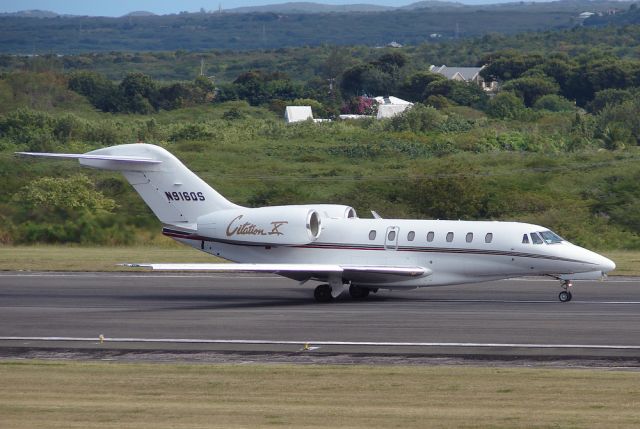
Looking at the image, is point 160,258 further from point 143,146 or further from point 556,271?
point 556,271

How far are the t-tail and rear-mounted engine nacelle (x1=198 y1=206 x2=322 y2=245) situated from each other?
0.59 m

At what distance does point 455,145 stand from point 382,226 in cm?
4600

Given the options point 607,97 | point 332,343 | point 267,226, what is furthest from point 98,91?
point 332,343

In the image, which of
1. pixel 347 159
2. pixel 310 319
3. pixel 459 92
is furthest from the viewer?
pixel 459 92

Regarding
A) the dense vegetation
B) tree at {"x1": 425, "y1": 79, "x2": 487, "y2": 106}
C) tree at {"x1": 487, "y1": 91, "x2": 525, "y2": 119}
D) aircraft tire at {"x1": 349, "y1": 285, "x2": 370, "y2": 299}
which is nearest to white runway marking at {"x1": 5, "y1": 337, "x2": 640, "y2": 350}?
aircraft tire at {"x1": 349, "y1": 285, "x2": 370, "y2": 299}

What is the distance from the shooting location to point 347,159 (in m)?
71.4

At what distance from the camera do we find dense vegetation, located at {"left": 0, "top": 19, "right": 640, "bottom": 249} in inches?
2083

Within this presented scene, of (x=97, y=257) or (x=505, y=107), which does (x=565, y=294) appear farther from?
(x=505, y=107)

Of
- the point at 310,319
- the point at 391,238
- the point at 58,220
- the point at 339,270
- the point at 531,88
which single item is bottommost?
the point at 58,220

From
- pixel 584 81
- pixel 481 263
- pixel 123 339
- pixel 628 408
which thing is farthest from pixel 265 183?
pixel 584 81

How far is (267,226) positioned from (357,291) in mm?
2899

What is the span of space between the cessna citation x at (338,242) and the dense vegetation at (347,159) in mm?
15250

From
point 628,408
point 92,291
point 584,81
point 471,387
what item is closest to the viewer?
point 628,408

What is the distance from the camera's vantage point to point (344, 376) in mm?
18312
